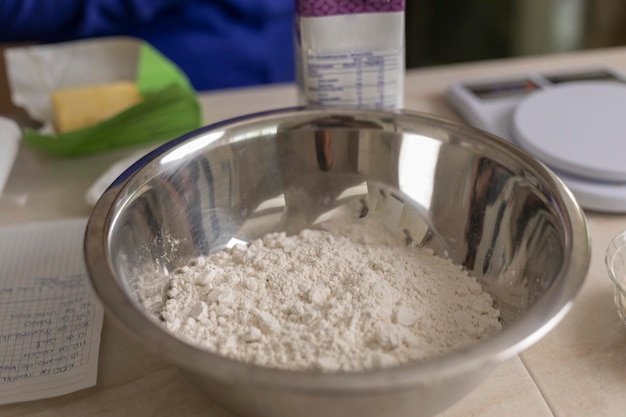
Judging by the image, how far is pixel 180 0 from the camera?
1072mm

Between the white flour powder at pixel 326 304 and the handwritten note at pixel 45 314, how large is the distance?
0.30 feet

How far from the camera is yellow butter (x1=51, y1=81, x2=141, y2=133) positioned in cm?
85

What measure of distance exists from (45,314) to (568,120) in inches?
24.9

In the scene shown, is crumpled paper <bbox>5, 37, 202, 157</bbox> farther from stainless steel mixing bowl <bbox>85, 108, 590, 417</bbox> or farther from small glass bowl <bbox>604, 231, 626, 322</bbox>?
small glass bowl <bbox>604, 231, 626, 322</bbox>

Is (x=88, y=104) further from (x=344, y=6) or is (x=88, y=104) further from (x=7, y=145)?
(x=344, y=6)

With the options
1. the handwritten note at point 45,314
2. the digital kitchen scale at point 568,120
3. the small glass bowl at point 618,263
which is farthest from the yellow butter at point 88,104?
the small glass bowl at point 618,263

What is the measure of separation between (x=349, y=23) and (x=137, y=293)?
37cm

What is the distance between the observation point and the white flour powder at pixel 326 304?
1.48ft

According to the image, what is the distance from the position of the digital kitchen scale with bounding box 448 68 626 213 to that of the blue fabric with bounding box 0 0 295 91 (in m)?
0.42

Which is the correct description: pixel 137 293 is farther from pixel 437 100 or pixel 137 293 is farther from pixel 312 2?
pixel 437 100

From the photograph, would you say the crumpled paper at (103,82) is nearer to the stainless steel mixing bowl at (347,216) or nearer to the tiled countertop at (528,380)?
the stainless steel mixing bowl at (347,216)

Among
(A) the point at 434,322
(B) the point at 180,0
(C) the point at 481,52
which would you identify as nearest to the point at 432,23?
(C) the point at 481,52

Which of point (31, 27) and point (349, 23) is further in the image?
point (31, 27)

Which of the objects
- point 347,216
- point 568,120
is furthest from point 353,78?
point 568,120
